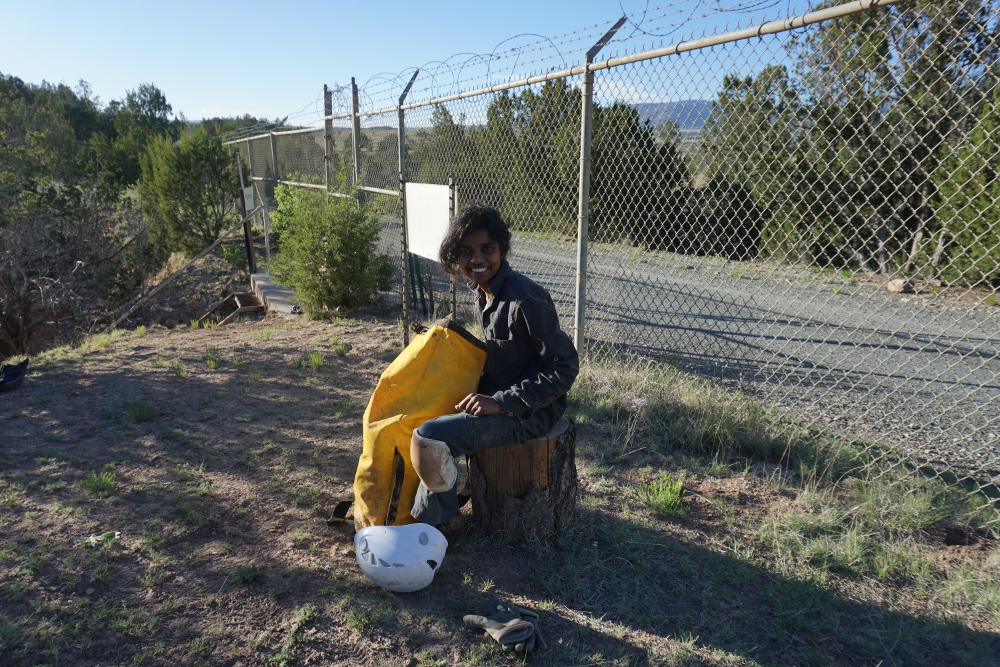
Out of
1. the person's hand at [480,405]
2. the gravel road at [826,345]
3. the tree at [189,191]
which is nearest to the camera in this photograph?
the person's hand at [480,405]

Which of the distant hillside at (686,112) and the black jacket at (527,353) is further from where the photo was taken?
the distant hillside at (686,112)

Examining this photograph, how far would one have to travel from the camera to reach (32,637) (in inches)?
78.7

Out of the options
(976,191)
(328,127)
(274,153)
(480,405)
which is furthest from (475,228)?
(274,153)

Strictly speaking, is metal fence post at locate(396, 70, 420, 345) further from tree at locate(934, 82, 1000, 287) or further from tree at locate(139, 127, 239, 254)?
tree at locate(139, 127, 239, 254)

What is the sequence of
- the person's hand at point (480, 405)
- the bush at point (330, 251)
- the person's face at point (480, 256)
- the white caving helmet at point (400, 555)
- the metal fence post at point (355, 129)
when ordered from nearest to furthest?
the white caving helmet at point (400, 555)
the person's hand at point (480, 405)
the person's face at point (480, 256)
the bush at point (330, 251)
the metal fence post at point (355, 129)

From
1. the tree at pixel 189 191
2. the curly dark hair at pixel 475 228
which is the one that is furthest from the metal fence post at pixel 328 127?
the tree at pixel 189 191

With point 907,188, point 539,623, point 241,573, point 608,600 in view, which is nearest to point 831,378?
point 907,188

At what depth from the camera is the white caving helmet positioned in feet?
7.52

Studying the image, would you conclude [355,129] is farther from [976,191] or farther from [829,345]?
[976,191]

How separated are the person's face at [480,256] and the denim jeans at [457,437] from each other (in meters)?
0.59

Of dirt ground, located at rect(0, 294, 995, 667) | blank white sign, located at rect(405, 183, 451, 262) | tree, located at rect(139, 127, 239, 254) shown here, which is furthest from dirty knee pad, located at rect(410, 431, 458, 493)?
tree, located at rect(139, 127, 239, 254)

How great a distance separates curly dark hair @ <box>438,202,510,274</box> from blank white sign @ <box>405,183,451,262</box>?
5.67 ft

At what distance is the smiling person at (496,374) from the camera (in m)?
2.37

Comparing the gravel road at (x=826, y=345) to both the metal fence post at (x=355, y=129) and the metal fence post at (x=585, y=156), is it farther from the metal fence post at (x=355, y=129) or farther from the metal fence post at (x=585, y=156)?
the metal fence post at (x=355, y=129)
